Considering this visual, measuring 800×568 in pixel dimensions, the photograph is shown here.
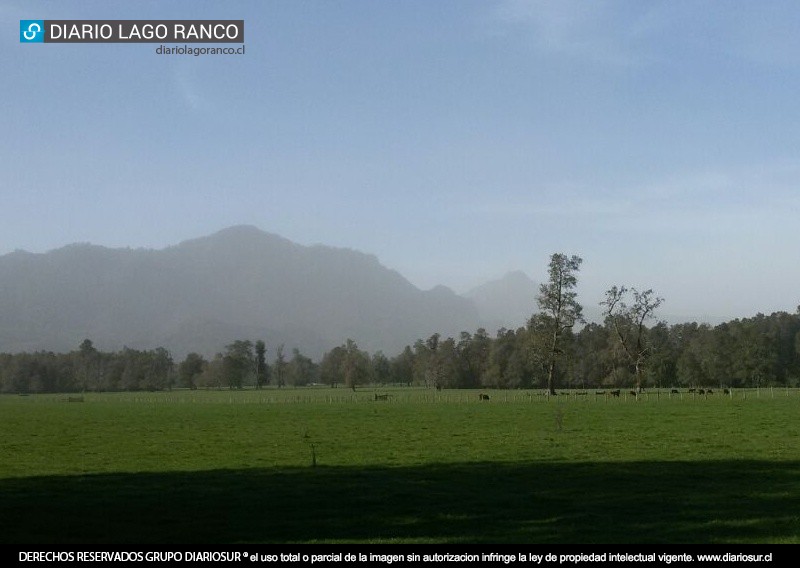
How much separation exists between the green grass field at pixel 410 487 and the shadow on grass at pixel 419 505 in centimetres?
6

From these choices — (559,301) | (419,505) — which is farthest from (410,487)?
(559,301)

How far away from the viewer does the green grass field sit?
16.2 meters

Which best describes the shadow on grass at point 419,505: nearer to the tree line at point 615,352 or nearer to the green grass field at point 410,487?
the green grass field at point 410,487

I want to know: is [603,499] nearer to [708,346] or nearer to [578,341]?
[708,346]

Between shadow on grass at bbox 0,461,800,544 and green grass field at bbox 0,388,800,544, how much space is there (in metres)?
0.06

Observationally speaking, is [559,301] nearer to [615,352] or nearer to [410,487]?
[615,352]

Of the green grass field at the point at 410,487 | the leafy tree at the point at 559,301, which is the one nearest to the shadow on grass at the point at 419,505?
the green grass field at the point at 410,487

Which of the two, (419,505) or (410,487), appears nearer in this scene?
(419,505)

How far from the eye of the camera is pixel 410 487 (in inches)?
890

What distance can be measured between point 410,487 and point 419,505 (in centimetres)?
305

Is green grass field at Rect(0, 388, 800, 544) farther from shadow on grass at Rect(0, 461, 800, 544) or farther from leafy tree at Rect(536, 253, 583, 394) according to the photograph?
leafy tree at Rect(536, 253, 583, 394)

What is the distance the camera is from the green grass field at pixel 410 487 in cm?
1617

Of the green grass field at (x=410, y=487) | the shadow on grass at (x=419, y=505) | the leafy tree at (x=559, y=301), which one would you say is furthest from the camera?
the leafy tree at (x=559, y=301)

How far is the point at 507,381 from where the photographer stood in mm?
166250
